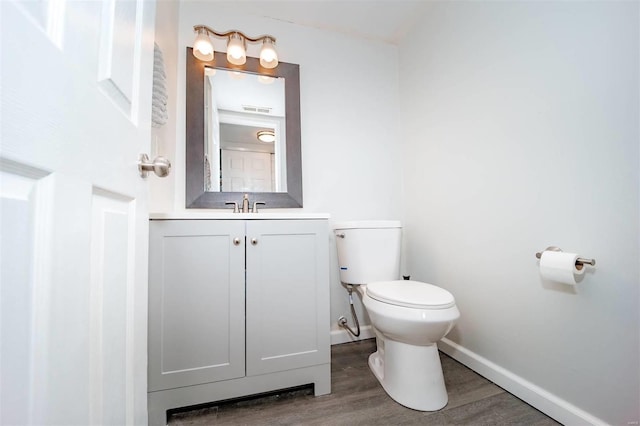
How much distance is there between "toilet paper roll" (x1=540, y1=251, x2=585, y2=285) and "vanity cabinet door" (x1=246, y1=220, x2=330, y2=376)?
847mm

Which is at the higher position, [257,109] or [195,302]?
[257,109]

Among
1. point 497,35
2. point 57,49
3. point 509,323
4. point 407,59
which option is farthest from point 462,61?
point 57,49

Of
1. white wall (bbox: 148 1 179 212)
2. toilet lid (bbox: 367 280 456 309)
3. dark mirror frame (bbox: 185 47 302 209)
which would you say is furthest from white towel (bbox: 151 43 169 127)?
toilet lid (bbox: 367 280 456 309)

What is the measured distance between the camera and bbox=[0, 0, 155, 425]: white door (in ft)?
0.96

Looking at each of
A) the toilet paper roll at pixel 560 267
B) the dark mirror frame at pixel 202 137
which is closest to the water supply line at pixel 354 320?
the dark mirror frame at pixel 202 137

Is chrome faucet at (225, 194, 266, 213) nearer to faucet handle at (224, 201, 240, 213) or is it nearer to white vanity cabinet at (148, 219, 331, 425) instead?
faucet handle at (224, 201, 240, 213)

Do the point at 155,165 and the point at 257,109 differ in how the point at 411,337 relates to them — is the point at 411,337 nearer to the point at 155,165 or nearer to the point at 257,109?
the point at 155,165

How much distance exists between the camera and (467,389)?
1.25 m

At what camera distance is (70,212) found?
382 millimetres

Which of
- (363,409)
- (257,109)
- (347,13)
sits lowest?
(363,409)

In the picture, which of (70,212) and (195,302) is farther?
(195,302)

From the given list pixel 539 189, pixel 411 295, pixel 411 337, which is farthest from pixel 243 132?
pixel 539 189

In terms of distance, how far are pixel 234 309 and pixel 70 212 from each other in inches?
33.2

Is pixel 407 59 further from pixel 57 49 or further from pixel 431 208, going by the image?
pixel 57 49
